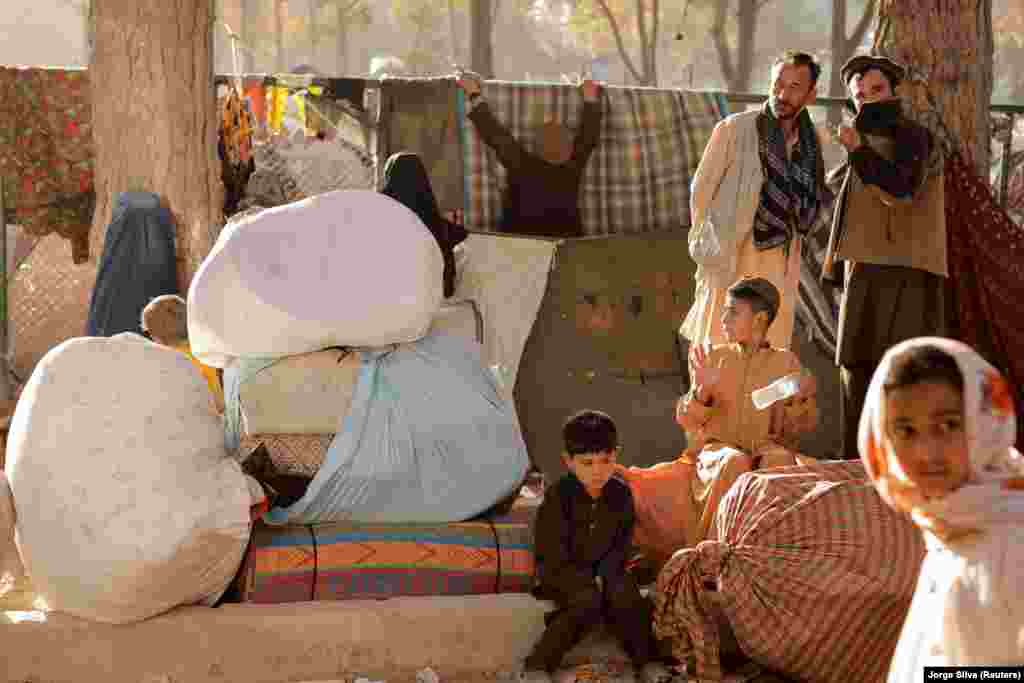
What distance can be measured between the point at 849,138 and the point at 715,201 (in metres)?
0.75

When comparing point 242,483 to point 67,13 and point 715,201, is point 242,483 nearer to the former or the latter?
point 715,201

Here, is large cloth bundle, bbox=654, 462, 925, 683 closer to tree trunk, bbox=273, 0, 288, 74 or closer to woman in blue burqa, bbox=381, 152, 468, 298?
woman in blue burqa, bbox=381, 152, 468, 298

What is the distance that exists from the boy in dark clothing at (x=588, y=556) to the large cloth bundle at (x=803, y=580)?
0.53 feet

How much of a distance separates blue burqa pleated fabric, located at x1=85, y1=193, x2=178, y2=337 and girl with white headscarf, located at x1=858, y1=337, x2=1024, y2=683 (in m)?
5.17

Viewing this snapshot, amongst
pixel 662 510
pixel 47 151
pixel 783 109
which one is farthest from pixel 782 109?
pixel 47 151

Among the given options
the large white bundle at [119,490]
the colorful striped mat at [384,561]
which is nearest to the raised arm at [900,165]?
the colorful striped mat at [384,561]

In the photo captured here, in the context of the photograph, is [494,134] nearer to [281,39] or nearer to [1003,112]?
[1003,112]

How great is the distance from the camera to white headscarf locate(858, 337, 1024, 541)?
3.07 metres

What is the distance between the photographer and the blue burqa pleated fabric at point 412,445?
5387mm

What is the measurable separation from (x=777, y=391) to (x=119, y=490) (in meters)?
2.24

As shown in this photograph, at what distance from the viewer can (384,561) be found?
5.24m

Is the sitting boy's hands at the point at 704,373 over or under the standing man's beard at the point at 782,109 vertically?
under

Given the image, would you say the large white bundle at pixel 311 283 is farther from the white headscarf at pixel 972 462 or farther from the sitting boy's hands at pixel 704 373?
the white headscarf at pixel 972 462

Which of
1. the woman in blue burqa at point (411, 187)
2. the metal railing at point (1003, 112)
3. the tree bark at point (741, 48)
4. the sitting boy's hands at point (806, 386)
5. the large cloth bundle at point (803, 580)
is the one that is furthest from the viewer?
the tree bark at point (741, 48)
